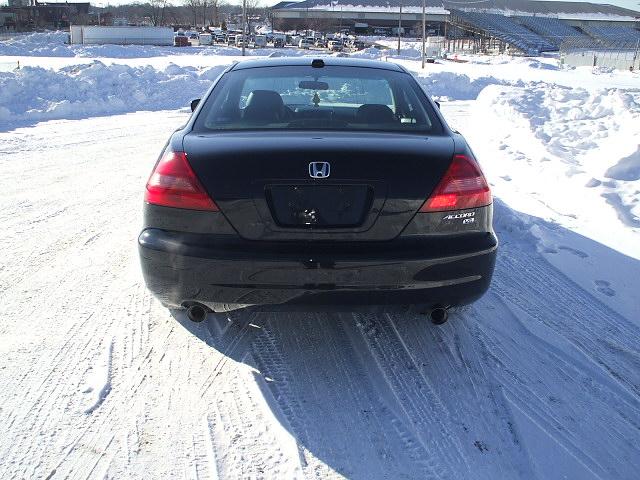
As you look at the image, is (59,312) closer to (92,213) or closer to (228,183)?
(228,183)

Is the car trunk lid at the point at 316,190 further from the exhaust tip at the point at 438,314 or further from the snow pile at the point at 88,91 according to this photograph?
the snow pile at the point at 88,91

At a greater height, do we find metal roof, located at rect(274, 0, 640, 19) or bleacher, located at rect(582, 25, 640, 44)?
metal roof, located at rect(274, 0, 640, 19)

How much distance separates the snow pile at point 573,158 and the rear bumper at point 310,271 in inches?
106

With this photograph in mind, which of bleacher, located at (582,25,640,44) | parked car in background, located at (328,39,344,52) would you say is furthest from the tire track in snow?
bleacher, located at (582,25,640,44)

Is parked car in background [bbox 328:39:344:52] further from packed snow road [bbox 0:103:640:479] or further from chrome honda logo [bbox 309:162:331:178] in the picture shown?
chrome honda logo [bbox 309:162:331:178]

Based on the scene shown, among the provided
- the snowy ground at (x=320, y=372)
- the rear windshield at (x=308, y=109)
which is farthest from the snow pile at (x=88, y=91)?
the rear windshield at (x=308, y=109)

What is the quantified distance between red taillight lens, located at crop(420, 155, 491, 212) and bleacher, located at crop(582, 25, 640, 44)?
89304 mm

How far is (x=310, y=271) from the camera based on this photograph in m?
2.70

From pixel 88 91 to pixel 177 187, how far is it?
13.3m

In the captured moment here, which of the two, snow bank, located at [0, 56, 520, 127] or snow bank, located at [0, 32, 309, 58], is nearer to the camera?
snow bank, located at [0, 56, 520, 127]

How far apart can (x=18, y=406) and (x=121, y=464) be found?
69 centimetres

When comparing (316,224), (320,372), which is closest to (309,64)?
(316,224)

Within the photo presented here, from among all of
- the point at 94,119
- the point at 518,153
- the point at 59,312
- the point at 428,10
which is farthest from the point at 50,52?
the point at 428,10

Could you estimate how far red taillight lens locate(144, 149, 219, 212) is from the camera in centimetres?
276
